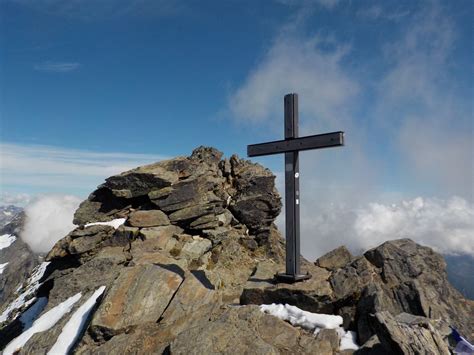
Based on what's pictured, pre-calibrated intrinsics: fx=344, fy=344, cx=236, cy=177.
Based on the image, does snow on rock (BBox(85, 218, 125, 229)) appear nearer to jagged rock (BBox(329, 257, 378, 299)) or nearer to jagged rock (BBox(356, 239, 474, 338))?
jagged rock (BBox(329, 257, 378, 299))

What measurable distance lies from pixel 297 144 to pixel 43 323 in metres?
12.9

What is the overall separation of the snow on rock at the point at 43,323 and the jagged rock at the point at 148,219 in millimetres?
5123

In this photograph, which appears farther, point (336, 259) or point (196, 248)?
point (196, 248)

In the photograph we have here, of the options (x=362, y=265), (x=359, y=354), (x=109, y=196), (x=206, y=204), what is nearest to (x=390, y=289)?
(x=362, y=265)

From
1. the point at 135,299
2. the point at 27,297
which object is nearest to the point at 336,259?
the point at 135,299

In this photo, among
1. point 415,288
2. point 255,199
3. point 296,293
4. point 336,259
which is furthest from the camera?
point 255,199

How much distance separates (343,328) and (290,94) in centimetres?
855

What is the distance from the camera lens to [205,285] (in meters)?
13.2

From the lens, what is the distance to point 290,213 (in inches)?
523

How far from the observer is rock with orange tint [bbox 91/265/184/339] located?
1107 centimetres

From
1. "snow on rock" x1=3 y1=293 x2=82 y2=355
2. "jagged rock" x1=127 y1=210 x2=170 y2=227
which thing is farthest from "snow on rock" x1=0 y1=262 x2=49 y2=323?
"jagged rock" x1=127 y1=210 x2=170 y2=227

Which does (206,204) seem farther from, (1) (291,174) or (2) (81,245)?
(1) (291,174)

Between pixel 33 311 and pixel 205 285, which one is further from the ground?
pixel 205 285

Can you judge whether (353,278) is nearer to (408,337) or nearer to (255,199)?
(408,337)
